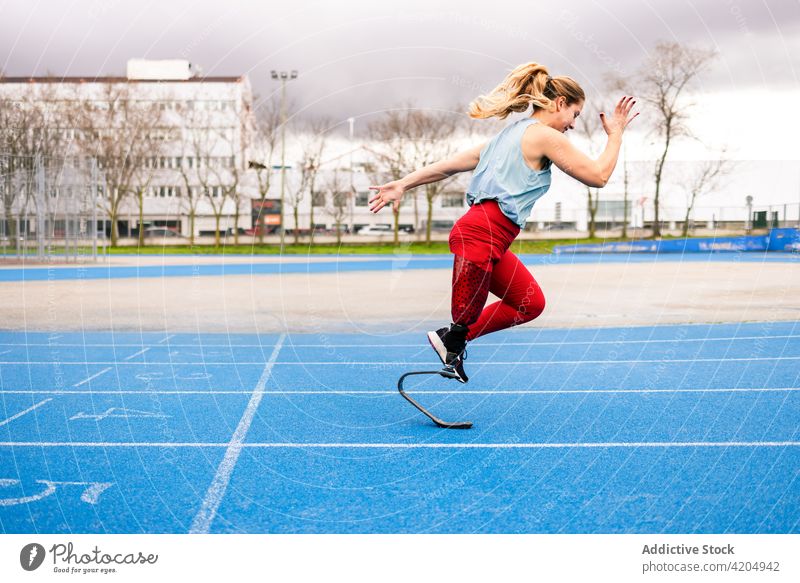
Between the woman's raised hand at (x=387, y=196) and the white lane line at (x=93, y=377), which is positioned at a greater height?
the woman's raised hand at (x=387, y=196)

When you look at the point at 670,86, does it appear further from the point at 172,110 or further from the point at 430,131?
the point at 172,110

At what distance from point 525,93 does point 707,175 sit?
34.3 meters

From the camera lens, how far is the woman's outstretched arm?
4.99m

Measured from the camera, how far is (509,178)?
4.64 meters

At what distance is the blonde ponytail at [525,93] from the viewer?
15.6 feet

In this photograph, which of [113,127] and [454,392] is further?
[113,127]

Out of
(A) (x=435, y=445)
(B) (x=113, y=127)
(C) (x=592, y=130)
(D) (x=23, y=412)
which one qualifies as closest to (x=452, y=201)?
(C) (x=592, y=130)

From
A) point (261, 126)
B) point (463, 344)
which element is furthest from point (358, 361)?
point (261, 126)

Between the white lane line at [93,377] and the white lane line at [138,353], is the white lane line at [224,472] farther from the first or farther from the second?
the white lane line at [138,353]

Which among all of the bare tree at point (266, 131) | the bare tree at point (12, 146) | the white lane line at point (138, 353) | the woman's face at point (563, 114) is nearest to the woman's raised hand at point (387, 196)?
the woman's face at point (563, 114)

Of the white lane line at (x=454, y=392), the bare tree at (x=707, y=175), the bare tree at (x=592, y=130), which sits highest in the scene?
the bare tree at (x=592, y=130)

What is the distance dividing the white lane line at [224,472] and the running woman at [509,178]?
142 cm

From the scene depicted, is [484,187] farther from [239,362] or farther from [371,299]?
[371,299]

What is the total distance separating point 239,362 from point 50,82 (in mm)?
27765
